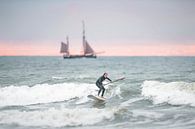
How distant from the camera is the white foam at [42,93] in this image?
24.0 metres

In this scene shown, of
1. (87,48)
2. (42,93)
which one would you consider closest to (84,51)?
(87,48)

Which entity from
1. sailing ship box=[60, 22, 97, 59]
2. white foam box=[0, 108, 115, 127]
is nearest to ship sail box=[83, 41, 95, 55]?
sailing ship box=[60, 22, 97, 59]

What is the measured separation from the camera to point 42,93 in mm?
26688

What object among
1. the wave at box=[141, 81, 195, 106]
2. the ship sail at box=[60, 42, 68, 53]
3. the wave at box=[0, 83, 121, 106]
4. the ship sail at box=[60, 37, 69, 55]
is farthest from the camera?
the ship sail at box=[60, 37, 69, 55]

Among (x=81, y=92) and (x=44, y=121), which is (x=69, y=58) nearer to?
(x=81, y=92)

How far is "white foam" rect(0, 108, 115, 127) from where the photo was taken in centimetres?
1522

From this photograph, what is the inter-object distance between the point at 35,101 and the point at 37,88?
17.1 feet

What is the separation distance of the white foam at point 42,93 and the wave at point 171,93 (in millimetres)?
4502

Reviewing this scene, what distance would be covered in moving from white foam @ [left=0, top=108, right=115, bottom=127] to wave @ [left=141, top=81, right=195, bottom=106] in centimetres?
524

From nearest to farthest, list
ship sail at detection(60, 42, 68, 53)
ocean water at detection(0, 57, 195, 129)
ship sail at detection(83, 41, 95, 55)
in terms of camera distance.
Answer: ocean water at detection(0, 57, 195, 129)
ship sail at detection(83, 41, 95, 55)
ship sail at detection(60, 42, 68, 53)

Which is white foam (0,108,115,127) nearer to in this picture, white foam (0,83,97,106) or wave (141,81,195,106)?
wave (141,81,195,106)

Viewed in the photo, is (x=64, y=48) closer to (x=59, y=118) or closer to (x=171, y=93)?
(x=171, y=93)

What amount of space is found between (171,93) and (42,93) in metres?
9.71

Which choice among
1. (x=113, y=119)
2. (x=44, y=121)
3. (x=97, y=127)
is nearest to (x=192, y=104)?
(x=113, y=119)
